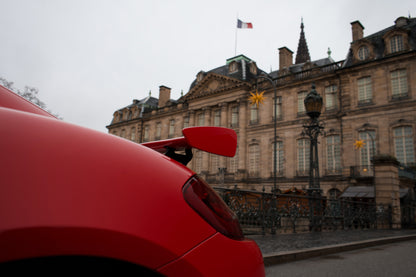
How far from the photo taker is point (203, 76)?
1640 inches

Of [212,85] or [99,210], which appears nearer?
[99,210]

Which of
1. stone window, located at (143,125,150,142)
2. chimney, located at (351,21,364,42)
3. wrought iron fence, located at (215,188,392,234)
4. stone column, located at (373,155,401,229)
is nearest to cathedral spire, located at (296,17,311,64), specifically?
chimney, located at (351,21,364,42)

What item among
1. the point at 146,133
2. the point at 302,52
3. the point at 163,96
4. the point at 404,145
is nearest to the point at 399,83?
the point at 404,145

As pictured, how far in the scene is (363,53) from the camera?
27.6 meters

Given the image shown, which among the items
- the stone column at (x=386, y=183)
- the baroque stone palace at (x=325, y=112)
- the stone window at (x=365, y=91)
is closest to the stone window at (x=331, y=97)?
the baroque stone palace at (x=325, y=112)

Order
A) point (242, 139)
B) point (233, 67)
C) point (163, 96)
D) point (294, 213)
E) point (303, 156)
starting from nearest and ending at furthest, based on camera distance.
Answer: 1. point (294, 213)
2. point (303, 156)
3. point (242, 139)
4. point (233, 67)
5. point (163, 96)

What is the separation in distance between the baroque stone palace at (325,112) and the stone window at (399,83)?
2.8 inches

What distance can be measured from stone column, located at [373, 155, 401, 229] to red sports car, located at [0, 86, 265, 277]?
1621 cm

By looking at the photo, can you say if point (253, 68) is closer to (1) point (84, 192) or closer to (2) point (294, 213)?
(2) point (294, 213)

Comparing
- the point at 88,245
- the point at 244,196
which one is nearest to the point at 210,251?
the point at 88,245

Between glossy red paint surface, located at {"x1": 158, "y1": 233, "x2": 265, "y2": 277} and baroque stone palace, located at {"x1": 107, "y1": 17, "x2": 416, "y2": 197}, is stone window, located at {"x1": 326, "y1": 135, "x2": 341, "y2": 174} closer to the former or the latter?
baroque stone palace, located at {"x1": 107, "y1": 17, "x2": 416, "y2": 197}

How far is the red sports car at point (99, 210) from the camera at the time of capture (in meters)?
0.79

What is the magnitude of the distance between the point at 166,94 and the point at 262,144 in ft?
72.3

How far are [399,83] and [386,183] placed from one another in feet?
45.0
